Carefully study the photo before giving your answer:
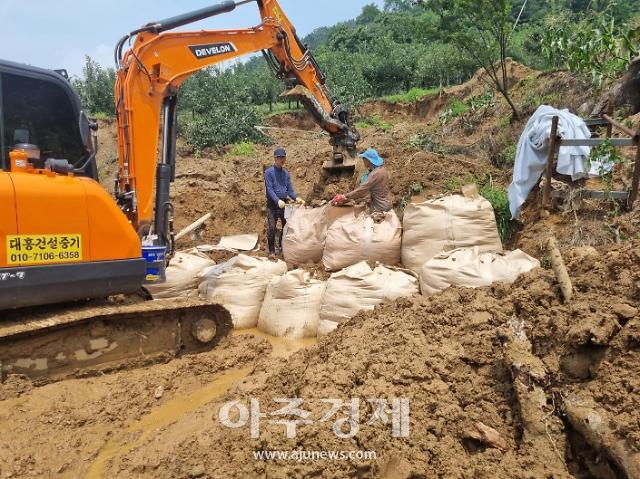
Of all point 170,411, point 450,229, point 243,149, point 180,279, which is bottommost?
point 170,411

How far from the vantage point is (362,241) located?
16.3ft

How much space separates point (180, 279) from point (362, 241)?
1923 mm

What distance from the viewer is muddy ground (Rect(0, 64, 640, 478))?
2.17 meters

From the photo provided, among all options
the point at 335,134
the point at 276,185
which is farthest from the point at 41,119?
the point at 335,134

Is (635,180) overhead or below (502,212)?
overhead

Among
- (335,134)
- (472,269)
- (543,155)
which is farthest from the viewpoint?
(335,134)

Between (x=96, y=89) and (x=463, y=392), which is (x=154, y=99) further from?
(x=96, y=89)

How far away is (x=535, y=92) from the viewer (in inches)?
404

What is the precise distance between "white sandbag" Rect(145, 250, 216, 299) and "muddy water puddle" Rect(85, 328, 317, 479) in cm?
118

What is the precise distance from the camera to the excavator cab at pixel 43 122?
10.9ft

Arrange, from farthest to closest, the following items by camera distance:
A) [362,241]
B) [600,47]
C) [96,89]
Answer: [96,89] → [600,47] → [362,241]

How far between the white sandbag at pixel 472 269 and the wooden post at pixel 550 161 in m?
1.57

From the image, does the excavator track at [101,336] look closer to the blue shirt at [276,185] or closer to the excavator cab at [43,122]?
the excavator cab at [43,122]

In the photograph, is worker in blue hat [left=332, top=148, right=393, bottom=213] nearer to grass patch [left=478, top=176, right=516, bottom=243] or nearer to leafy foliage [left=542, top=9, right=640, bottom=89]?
grass patch [left=478, top=176, right=516, bottom=243]
